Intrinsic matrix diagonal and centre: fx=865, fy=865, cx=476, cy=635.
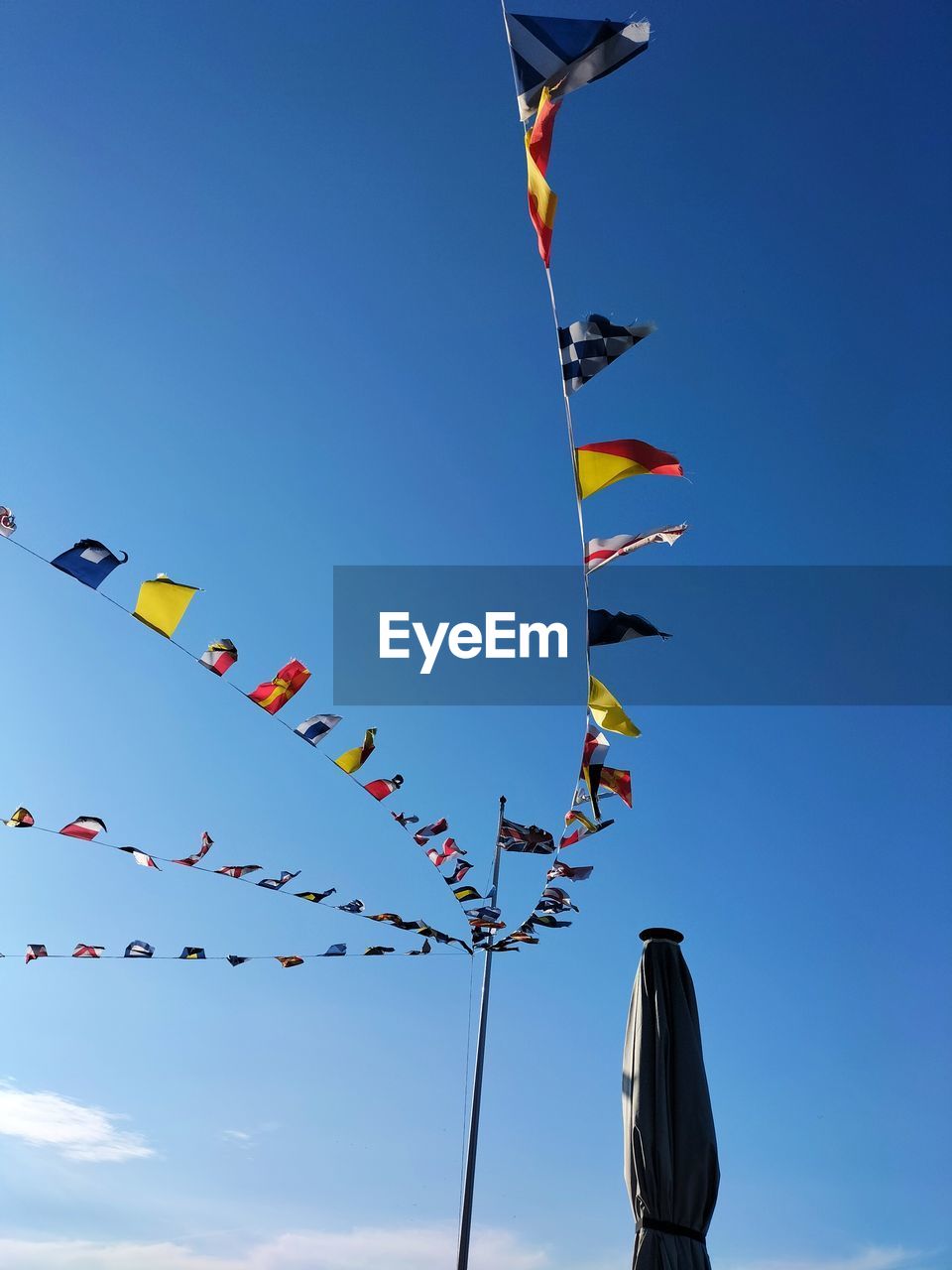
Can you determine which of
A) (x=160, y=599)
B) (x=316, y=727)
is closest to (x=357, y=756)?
(x=316, y=727)

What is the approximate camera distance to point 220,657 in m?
7.25

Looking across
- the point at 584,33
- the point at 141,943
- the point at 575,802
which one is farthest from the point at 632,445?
the point at 141,943

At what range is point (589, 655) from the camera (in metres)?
4.97

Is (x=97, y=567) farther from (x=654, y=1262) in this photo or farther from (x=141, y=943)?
(x=141, y=943)

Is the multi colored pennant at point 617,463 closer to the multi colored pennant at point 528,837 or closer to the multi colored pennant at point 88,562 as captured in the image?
the multi colored pennant at point 88,562

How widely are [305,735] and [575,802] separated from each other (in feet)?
8.54

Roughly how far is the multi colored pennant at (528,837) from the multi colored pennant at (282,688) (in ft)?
11.2

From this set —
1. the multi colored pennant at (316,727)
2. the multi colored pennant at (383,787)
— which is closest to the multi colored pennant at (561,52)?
the multi colored pennant at (316,727)

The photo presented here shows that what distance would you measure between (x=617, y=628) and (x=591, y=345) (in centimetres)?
161

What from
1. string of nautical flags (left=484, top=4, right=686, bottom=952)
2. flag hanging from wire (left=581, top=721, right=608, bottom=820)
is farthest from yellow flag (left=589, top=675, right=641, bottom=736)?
flag hanging from wire (left=581, top=721, right=608, bottom=820)

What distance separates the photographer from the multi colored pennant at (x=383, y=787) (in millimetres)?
9297

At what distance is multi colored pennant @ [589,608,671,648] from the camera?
500 centimetres

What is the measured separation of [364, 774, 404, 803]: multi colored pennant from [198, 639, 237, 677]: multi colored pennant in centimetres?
Answer: 257

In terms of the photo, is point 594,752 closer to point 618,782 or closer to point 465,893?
→ point 618,782
